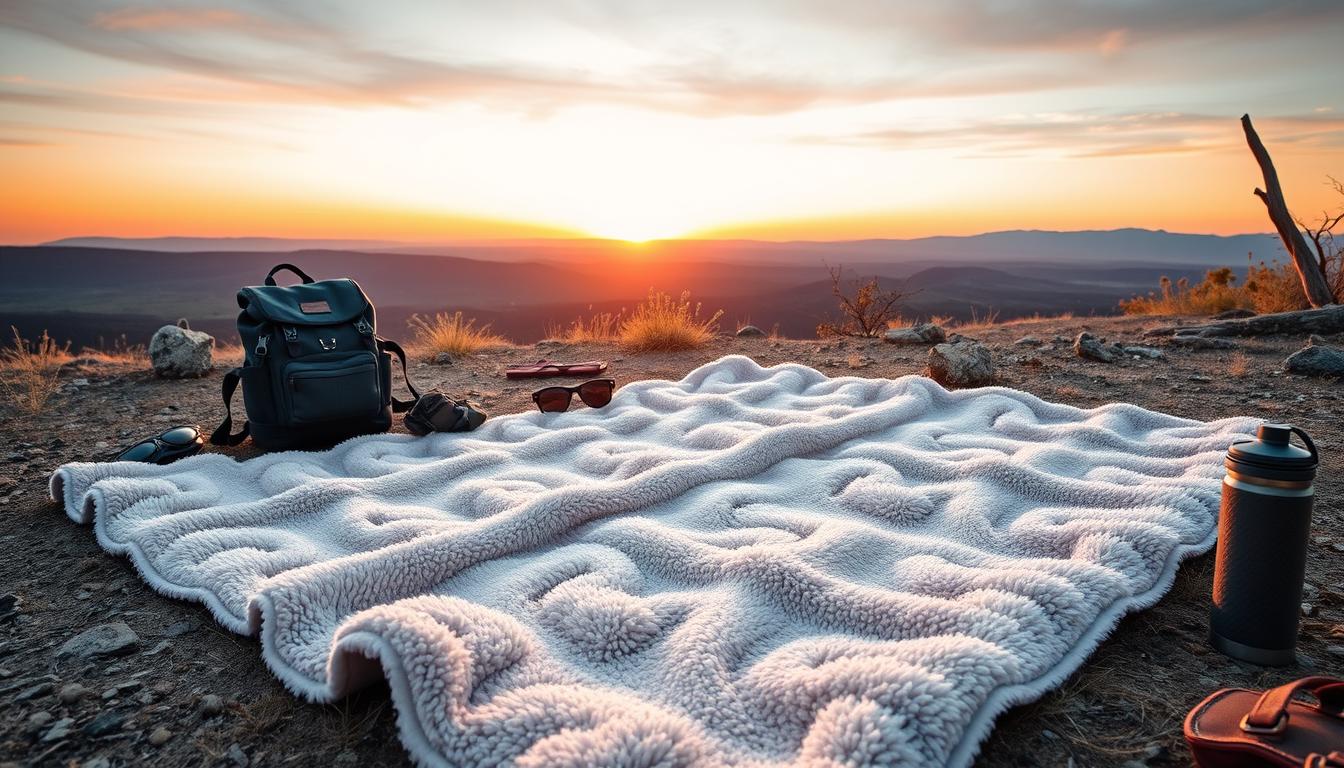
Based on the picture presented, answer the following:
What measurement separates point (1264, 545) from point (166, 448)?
4181 mm

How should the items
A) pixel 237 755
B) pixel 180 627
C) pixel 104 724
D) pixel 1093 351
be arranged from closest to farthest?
pixel 237 755 → pixel 104 724 → pixel 180 627 → pixel 1093 351

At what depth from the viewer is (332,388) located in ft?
12.0

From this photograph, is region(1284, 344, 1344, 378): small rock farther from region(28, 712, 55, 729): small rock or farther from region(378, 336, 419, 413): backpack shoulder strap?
region(28, 712, 55, 729): small rock

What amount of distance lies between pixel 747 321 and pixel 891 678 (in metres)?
7.28

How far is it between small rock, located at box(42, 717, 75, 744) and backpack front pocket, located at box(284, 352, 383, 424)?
76.6 inches

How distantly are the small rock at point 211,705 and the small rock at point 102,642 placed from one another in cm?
44

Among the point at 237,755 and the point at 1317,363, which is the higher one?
the point at 1317,363

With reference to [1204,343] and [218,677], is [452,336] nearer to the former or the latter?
[218,677]

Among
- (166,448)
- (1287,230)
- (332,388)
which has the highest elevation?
(1287,230)

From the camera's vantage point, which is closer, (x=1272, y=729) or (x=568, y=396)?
(x=1272, y=729)

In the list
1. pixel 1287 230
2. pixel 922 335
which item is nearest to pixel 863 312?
pixel 922 335

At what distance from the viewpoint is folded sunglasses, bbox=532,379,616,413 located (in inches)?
171

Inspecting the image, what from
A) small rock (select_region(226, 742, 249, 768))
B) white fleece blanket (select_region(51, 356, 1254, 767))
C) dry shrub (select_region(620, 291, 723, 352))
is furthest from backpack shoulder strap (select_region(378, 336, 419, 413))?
dry shrub (select_region(620, 291, 723, 352))

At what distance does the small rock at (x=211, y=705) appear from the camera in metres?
1.82
